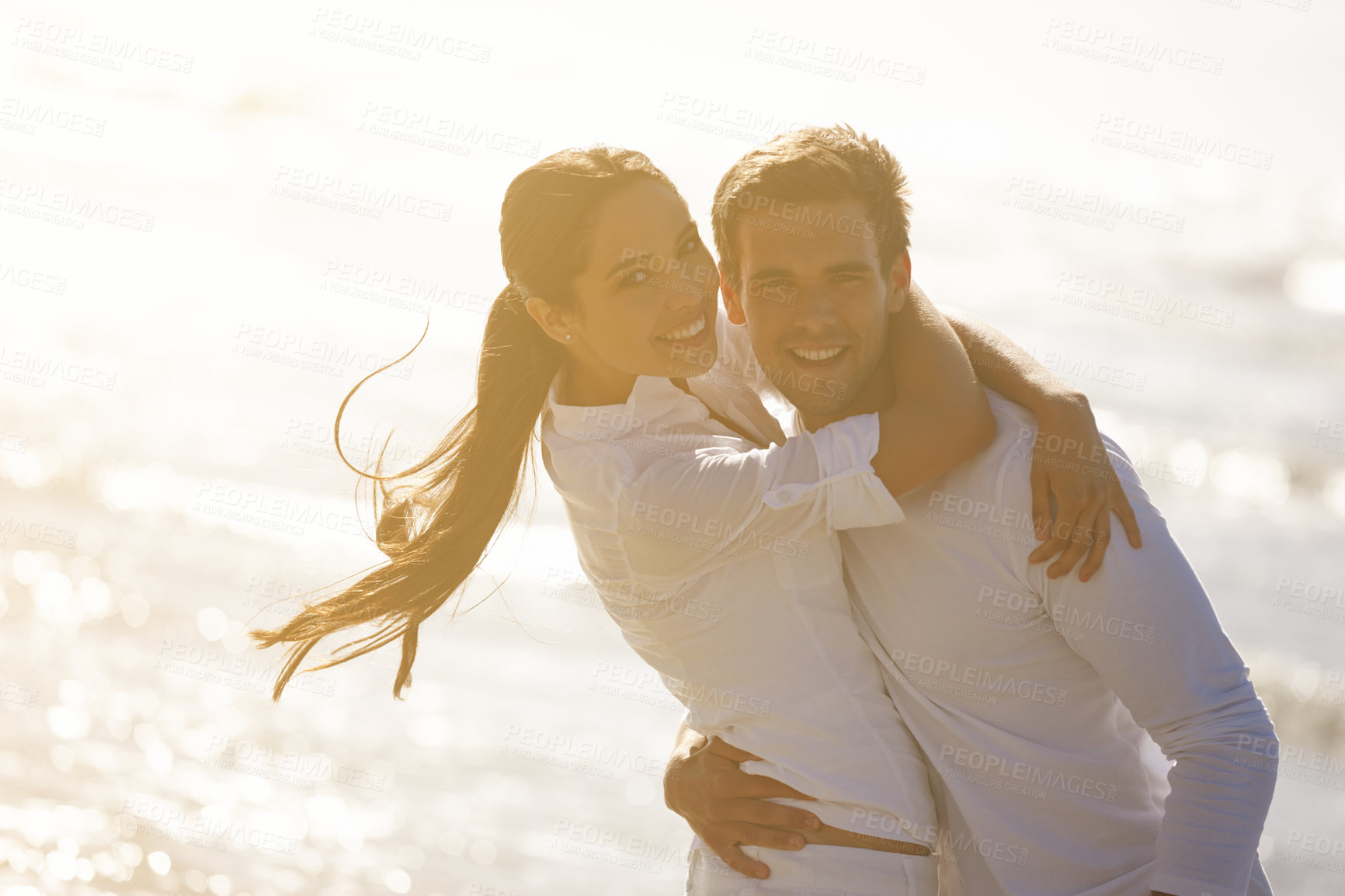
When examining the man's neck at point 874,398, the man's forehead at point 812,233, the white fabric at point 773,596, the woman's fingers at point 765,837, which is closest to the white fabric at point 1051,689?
the white fabric at point 773,596

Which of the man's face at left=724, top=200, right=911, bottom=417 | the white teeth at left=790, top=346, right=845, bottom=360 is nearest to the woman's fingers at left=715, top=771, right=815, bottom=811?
the man's face at left=724, top=200, right=911, bottom=417

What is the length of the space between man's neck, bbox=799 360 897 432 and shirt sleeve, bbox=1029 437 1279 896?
24.7 inches

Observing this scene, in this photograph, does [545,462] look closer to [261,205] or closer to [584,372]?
[584,372]

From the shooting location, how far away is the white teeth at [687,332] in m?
3.02

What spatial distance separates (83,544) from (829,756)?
32.6ft

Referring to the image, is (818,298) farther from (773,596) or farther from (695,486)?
(773,596)

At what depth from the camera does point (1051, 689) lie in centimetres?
272

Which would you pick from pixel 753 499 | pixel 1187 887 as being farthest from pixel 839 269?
pixel 1187 887

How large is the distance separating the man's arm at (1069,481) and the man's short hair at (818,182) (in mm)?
467

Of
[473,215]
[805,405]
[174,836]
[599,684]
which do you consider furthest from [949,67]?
[805,405]

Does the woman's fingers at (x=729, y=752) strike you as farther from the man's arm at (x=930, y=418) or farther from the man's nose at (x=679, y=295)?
the man's nose at (x=679, y=295)

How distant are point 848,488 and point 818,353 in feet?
1.17

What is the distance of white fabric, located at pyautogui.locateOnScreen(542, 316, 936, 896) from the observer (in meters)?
2.69

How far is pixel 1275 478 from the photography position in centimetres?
1175
